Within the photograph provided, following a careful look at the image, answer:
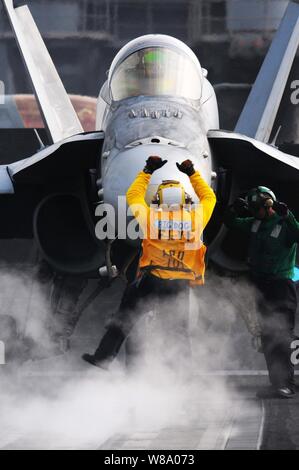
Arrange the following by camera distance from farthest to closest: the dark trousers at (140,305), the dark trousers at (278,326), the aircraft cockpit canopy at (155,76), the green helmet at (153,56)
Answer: the green helmet at (153,56), the aircraft cockpit canopy at (155,76), the dark trousers at (278,326), the dark trousers at (140,305)

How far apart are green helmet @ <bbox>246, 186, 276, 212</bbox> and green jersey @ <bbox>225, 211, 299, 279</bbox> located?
0.18 metres

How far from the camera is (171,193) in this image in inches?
317

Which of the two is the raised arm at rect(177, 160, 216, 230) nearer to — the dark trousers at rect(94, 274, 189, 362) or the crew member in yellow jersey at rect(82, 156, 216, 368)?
the crew member in yellow jersey at rect(82, 156, 216, 368)

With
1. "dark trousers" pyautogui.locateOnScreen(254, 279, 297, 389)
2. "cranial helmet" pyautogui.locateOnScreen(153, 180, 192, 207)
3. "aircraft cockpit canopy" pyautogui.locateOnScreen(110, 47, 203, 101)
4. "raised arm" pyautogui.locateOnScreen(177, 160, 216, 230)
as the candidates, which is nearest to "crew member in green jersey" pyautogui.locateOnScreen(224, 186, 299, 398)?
"dark trousers" pyautogui.locateOnScreen(254, 279, 297, 389)

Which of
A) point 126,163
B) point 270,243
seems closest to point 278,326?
point 270,243

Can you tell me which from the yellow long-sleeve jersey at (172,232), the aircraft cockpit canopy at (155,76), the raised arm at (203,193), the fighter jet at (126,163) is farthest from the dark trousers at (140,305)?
the aircraft cockpit canopy at (155,76)

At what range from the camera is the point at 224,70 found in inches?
1040

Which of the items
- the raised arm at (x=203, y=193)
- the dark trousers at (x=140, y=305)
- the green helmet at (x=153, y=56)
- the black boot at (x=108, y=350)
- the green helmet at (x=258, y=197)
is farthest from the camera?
the green helmet at (x=153, y=56)

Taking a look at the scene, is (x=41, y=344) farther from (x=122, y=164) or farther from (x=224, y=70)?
(x=224, y=70)

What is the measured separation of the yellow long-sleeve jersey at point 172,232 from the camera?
8188 mm

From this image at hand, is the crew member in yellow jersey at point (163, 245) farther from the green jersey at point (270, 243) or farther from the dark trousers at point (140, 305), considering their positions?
the green jersey at point (270, 243)

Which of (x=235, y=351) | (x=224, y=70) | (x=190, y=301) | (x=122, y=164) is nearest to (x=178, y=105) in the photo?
(x=122, y=164)

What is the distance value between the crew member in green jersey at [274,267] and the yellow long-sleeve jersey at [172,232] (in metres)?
0.63
